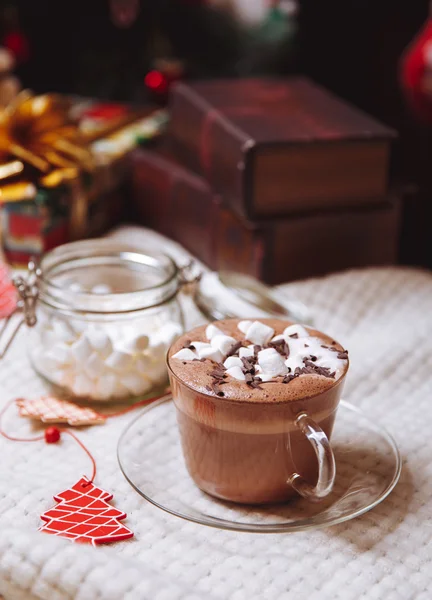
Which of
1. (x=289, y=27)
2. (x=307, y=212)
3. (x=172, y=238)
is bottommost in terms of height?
(x=172, y=238)

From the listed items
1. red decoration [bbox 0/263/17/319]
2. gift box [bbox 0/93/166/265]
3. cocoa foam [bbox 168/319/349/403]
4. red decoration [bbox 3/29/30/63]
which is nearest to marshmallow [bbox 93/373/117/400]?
cocoa foam [bbox 168/319/349/403]

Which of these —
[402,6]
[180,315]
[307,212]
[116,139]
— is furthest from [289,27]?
[180,315]

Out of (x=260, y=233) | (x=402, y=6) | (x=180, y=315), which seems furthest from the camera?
(x=402, y=6)

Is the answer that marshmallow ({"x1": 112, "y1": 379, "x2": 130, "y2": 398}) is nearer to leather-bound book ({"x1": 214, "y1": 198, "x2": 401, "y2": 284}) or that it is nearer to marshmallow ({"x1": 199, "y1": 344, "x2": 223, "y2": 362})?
marshmallow ({"x1": 199, "y1": 344, "x2": 223, "y2": 362})

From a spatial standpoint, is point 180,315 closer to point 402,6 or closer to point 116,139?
point 116,139

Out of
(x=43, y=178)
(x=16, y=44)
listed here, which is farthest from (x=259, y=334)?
(x=16, y=44)

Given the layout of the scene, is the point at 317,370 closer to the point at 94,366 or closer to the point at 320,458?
the point at 320,458

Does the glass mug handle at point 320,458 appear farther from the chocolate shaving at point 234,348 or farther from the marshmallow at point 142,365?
the marshmallow at point 142,365
